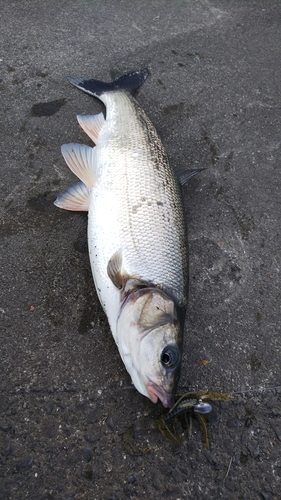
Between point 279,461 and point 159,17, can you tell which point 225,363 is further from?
point 159,17

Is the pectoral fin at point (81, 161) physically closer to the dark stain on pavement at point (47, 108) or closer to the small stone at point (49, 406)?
the dark stain on pavement at point (47, 108)

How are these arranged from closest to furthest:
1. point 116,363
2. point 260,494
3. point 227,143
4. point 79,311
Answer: point 260,494, point 116,363, point 79,311, point 227,143

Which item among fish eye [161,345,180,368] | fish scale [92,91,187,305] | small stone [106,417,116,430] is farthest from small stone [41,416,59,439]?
fish scale [92,91,187,305]

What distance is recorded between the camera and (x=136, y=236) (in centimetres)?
273

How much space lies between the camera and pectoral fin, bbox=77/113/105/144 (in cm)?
350

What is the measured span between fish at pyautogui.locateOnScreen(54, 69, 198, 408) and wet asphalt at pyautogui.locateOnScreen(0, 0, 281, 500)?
207mm

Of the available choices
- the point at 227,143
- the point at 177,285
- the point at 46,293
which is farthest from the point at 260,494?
the point at 227,143

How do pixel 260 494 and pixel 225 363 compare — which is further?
pixel 225 363

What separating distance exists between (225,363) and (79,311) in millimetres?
992

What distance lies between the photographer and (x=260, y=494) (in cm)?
225

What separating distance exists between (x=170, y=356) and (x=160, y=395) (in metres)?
0.21

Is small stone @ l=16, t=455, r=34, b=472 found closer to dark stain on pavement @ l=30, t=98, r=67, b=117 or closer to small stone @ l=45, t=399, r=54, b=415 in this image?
small stone @ l=45, t=399, r=54, b=415

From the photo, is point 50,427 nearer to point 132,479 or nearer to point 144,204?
point 132,479

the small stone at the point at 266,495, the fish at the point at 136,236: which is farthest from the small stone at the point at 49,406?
the small stone at the point at 266,495
